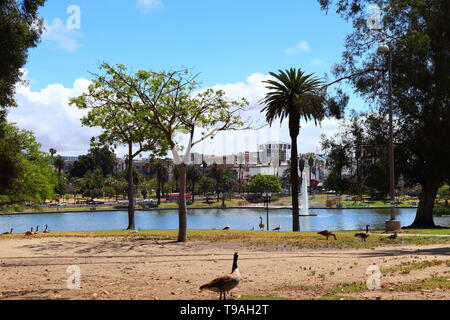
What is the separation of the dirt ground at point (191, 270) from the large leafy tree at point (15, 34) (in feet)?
31.1

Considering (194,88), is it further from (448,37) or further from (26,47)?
(448,37)

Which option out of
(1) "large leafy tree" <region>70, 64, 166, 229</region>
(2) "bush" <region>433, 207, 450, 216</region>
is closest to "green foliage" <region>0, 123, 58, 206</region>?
(1) "large leafy tree" <region>70, 64, 166, 229</region>

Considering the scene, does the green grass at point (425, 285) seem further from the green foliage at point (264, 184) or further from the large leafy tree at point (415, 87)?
the green foliage at point (264, 184)

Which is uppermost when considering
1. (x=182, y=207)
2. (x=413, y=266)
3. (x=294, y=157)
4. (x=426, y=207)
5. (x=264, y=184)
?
(x=294, y=157)

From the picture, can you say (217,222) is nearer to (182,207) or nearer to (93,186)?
(182,207)

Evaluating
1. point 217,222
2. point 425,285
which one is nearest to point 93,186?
point 217,222

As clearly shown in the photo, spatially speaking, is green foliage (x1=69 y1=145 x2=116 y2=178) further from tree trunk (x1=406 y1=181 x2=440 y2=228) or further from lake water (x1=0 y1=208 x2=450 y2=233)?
tree trunk (x1=406 y1=181 x2=440 y2=228)

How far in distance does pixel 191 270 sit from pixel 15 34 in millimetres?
16193

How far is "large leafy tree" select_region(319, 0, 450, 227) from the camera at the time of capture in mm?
33844

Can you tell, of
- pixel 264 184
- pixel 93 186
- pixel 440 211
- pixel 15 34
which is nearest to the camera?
pixel 15 34

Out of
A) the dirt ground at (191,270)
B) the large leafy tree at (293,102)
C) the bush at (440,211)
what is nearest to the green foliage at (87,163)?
the bush at (440,211)

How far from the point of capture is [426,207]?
42781mm

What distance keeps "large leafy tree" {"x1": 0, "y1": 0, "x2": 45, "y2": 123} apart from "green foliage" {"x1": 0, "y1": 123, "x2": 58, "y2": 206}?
969 cm

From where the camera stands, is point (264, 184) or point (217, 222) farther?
point (264, 184)
